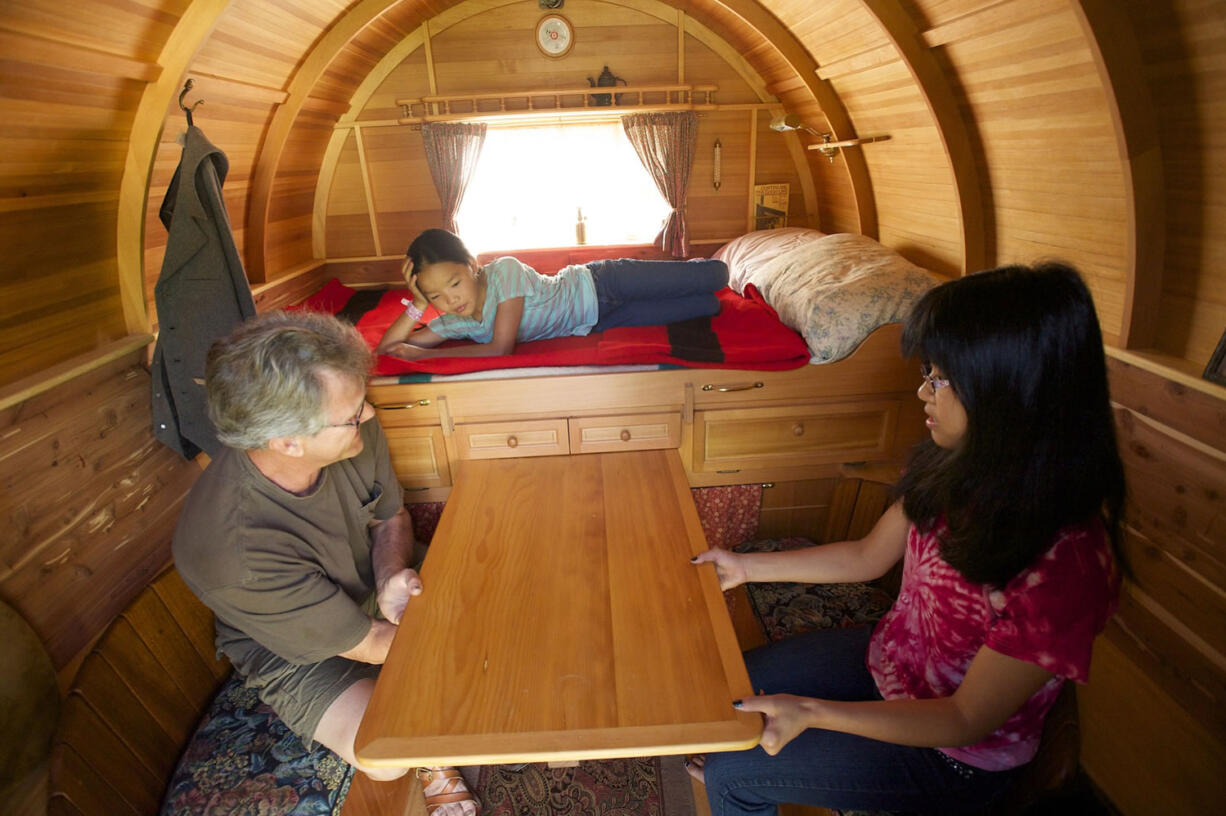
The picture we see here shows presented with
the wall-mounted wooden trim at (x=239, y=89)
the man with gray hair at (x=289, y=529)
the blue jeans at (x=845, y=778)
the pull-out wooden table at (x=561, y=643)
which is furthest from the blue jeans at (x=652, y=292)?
the blue jeans at (x=845, y=778)

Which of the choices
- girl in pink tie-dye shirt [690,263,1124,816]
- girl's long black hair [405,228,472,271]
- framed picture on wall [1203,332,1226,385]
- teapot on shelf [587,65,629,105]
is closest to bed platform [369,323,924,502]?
girl's long black hair [405,228,472,271]

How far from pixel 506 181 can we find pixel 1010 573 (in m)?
3.76

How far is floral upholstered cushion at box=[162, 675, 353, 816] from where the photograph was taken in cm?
132

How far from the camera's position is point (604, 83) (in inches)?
138

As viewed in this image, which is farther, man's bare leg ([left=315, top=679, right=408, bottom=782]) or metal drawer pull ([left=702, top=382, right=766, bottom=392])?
metal drawer pull ([left=702, top=382, right=766, bottom=392])

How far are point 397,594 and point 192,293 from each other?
4.06ft

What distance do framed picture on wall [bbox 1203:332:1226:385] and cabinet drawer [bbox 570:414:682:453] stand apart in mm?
1537

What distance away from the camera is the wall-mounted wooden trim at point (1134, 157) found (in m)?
1.38

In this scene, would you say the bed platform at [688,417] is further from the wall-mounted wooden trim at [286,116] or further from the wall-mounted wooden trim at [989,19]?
the wall-mounted wooden trim at [286,116]

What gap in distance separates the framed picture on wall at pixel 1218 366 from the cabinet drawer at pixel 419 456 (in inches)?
93.5

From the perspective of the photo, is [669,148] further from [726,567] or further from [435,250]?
[726,567]

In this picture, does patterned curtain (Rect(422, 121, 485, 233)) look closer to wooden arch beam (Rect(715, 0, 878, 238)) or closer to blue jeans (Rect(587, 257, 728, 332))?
blue jeans (Rect(587, 257, 728, 332))

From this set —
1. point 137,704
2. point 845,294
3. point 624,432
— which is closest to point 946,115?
point 845,294

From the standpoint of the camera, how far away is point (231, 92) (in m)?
2.41
